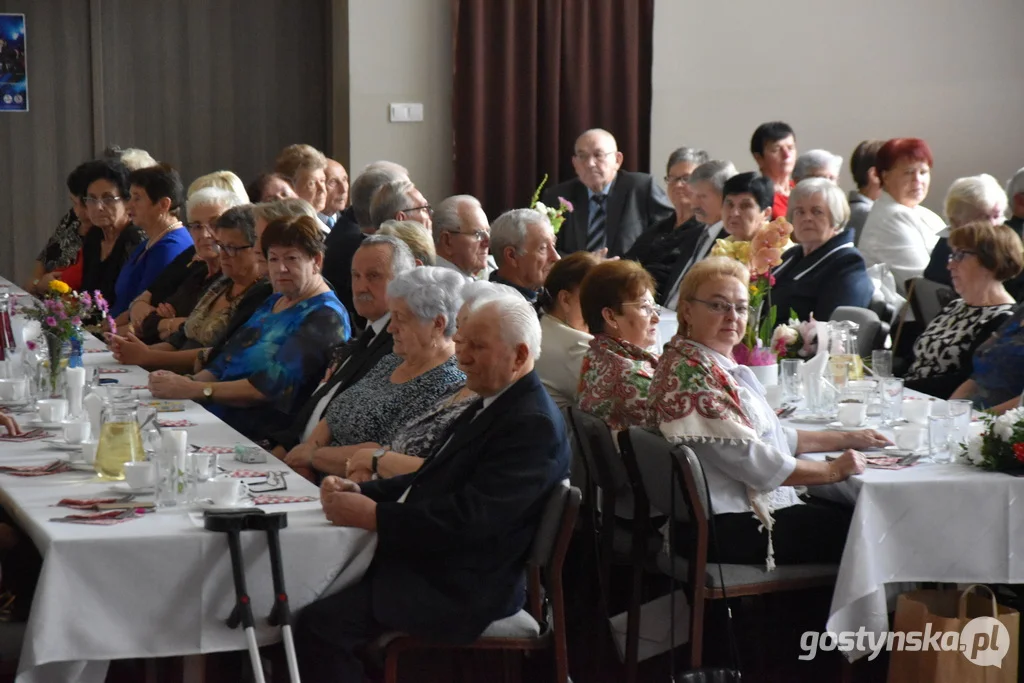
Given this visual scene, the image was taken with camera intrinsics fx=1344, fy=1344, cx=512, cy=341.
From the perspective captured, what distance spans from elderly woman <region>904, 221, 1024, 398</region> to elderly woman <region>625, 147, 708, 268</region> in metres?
2.36

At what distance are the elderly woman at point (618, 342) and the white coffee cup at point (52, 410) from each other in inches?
59.2

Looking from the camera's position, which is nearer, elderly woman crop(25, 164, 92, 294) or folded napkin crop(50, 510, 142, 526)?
folded napkin crop(50, 510, 142, 526)

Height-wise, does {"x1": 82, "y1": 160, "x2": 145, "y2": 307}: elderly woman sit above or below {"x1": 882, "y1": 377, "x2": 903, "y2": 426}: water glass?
above

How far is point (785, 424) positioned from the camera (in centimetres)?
405

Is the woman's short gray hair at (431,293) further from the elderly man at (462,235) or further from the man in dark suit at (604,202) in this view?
the man in dark suit at (604,202)

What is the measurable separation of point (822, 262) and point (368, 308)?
101 inches

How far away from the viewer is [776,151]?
8.21m

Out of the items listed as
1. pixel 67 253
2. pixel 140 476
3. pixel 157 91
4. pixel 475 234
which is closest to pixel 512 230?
pixel 475 234

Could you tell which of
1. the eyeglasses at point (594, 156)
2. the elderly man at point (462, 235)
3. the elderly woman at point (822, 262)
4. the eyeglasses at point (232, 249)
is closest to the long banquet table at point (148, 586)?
the eyeglasses at point (232, 249)

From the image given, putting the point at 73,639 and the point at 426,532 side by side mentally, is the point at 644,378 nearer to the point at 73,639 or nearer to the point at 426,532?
the point at 426,532

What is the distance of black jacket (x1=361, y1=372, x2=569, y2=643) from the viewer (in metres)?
2.85

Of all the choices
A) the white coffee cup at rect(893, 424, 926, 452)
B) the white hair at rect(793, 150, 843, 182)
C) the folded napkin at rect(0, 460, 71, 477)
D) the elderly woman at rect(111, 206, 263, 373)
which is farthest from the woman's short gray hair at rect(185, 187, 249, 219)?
the white hair at rect(793, 150, 843, 182)

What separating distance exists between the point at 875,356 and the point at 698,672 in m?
1.58

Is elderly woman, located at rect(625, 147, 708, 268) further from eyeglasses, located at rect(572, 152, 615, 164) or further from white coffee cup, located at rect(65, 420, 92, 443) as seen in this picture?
white coffee cup, located at rect(65, 420, 92, 443)
